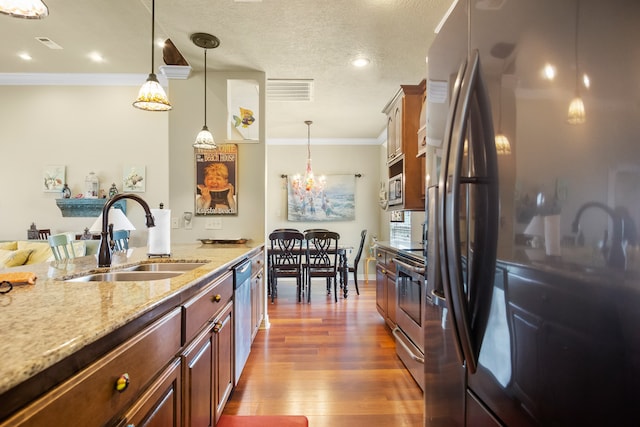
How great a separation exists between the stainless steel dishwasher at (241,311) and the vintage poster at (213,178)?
1133 mm

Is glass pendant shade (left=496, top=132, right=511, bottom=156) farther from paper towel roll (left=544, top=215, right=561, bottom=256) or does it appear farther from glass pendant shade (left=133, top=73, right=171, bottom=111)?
glass pendant shade (left=133, top=73, right=171, bottom=111)

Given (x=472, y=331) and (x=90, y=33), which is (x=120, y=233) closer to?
(x=90, y=33)

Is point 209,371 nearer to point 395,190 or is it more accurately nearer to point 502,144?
point 502,144

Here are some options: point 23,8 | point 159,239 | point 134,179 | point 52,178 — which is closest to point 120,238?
point 134,179

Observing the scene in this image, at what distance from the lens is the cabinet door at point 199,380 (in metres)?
1.13

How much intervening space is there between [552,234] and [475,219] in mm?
221

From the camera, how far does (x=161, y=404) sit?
906 millimetres

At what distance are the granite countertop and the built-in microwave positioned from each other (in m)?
2.46

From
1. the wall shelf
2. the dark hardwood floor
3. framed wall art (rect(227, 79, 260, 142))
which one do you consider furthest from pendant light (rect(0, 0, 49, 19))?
the wall shelf

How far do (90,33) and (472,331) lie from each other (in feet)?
12.8

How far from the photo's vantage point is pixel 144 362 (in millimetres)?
819

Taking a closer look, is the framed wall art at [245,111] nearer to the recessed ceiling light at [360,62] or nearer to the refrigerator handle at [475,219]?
the recessed ceiling light at [360,62]

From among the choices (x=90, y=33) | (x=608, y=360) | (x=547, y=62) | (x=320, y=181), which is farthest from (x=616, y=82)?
(x=320, y=181)

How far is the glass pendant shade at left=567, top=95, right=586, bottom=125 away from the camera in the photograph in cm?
57
